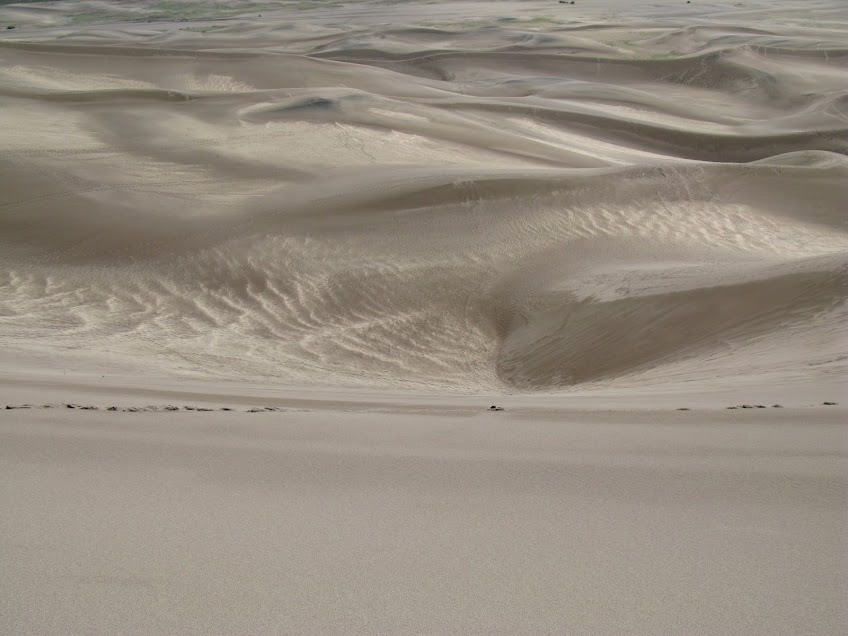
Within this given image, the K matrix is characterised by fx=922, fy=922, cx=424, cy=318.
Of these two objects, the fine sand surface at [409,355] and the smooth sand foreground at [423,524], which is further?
the fine sand surface at [409,355]

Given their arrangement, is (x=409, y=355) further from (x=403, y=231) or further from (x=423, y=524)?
(x=423, y=524)

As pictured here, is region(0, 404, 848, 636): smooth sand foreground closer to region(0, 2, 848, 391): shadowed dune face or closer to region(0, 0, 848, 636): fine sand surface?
region(0, 0, 848, 636): fine sand surface

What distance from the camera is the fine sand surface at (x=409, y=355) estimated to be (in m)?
1.92

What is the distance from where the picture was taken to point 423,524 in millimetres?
2221

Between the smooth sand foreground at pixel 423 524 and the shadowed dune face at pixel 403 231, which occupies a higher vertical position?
the shadowed dune face at pixel 403 231

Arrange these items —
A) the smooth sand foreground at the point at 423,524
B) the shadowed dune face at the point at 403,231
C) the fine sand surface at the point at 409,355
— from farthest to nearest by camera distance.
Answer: the shadowed dune face at the point at 403,231 → the fine sand surface at the point at 409,355 → the smooth sand foreground at the point at 423,524

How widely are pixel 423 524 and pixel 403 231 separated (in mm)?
5677

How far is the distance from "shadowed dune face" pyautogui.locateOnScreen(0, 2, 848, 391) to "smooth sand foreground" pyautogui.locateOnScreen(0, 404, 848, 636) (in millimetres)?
1637

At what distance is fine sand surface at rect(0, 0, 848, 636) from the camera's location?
192 cm

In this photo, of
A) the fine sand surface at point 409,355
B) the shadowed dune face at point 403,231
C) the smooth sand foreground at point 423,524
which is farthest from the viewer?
the shadowed dune face at point 403,231

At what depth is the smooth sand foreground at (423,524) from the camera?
1.78 metres

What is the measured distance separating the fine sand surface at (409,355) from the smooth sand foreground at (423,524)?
0.01 m

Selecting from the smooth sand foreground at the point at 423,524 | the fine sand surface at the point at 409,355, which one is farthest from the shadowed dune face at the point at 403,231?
the smooth sand foreground at the point at 423,524

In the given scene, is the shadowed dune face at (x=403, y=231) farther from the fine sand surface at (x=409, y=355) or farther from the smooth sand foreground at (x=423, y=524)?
the smooth sand foreground at (x=423, y=524)
